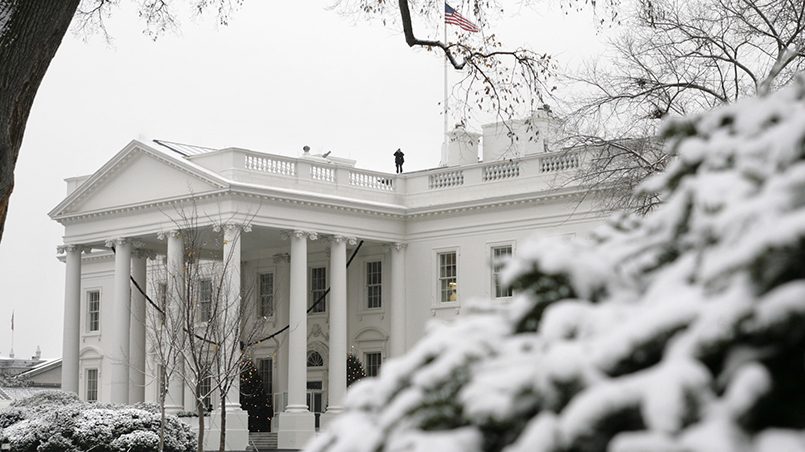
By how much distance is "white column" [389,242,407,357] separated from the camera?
1730 inches

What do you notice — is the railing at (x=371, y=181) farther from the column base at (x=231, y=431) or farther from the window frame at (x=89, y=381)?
the window frame at (x=89, y=381)

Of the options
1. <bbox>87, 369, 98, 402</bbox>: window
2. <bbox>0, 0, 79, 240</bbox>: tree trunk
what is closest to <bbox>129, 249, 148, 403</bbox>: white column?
<bbox>87, 369, 98, 402</bbox>: window

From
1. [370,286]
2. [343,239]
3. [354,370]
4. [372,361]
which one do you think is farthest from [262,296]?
[343,239]

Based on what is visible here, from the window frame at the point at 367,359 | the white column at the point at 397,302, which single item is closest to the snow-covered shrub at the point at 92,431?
the white column at the point at 397,302

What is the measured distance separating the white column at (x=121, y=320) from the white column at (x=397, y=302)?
9293mm

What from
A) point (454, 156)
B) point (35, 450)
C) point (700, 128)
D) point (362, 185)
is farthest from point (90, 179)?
point (700, 128)

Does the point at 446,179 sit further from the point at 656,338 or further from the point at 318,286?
the point at 656,338

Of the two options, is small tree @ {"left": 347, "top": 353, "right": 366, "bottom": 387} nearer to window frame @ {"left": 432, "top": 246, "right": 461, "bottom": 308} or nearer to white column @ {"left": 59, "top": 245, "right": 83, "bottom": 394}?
window frame @ {"left": 432, "top": 246, "right": 461, "bottom": 308}

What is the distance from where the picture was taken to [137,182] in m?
43.2

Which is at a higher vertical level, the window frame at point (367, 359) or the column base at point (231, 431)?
the window frame at point (367, 359)

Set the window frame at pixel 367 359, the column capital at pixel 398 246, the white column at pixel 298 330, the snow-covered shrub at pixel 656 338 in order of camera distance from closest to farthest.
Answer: the snow-covered shrub at pixel 656 338 < the white column at pixel 298 330 < the column capital at pixel 398 246 < the window frame at pixel 367 359

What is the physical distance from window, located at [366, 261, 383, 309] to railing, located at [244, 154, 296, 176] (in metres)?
5.34

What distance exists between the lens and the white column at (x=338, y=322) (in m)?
42.2

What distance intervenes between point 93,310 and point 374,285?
1626 centimetres
